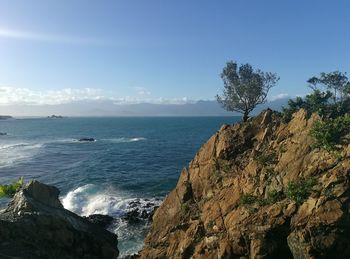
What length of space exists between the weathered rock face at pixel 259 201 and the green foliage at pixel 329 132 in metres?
0.61

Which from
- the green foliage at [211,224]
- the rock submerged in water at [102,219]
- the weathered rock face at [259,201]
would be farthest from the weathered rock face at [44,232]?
the rock submerged in water at [102,219]

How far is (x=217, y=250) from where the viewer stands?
84.6 ft

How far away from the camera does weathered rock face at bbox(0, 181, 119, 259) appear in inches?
981

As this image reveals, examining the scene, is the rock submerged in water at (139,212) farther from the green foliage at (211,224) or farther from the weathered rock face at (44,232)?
the green foliage at (211,224)

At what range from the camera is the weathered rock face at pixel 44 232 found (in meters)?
24.9

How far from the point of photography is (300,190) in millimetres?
23953

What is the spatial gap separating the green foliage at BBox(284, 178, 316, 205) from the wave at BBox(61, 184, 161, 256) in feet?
60.1

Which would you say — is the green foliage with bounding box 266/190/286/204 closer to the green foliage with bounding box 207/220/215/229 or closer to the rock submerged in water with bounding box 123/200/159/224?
the green foliage with bounding box 207/220/215/229

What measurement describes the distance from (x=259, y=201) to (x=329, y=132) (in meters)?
6.38

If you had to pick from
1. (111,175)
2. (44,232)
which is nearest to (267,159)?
(44,232)

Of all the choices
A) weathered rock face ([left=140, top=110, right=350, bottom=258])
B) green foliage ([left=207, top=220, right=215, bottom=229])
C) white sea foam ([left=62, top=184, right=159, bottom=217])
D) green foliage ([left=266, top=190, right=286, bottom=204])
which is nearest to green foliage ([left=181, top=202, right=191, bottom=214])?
weathered rock face ([left=140, top=110, right=350, bottom=258])

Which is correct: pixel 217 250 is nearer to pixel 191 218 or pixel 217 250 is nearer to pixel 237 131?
pixel 191 218

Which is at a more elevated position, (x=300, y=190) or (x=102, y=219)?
(x=300, y=190)

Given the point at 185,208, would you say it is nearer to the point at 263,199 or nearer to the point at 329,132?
the point at 263,199
